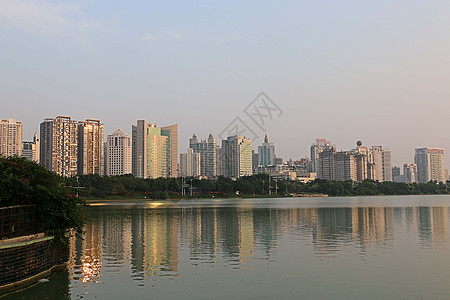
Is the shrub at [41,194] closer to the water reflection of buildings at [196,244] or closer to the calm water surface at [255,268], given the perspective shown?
the calm water surface at [255,268]

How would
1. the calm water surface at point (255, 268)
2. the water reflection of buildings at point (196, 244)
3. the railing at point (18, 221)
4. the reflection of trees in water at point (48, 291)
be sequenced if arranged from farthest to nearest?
the water reflection of buildings at point (196, 244)
the railing at point (18, 221)
the calm water surface at point (255, 268)
the reflection of trees in water at point (48, 291)

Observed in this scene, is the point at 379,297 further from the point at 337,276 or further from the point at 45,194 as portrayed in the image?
the point at 45,194

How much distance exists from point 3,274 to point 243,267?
10.9m

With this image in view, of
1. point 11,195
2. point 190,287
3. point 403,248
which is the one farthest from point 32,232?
point 403,248

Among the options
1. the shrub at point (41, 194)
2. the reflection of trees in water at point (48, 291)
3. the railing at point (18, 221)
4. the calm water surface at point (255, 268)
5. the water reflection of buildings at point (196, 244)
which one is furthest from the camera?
the water reflection of buildings at point (196, 244)

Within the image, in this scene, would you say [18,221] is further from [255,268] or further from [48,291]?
[255,268]

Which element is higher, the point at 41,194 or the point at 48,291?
the point at 41,194

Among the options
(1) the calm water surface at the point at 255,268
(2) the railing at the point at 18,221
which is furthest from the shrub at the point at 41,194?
(1) the calm water surface at the point at 255,268

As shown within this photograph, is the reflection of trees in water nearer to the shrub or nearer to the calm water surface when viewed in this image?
the calm water surface

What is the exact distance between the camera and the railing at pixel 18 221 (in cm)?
1823

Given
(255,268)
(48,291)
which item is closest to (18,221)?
(48,291)

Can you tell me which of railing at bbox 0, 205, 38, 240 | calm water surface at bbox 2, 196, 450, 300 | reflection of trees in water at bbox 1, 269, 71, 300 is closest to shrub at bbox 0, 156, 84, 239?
railing at bbox 0, 205, 38, 240

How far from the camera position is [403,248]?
97.1ft

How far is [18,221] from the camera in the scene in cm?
1919
